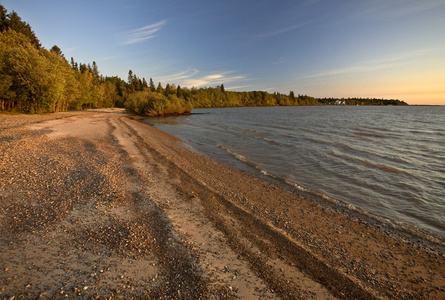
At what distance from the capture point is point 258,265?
5.20 m

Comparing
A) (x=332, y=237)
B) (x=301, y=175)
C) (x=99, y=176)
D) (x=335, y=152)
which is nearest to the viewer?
(x=332, y=237)

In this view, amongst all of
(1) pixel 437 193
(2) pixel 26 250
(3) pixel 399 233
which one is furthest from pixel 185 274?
(1) pixel 437 193

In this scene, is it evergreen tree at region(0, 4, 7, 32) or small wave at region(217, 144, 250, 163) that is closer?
small wave at region(217, 144, 250, 163)

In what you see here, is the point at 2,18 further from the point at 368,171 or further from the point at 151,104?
the point at 368,171

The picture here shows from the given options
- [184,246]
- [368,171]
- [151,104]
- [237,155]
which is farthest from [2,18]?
[368,171]

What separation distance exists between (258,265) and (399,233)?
19.8ft

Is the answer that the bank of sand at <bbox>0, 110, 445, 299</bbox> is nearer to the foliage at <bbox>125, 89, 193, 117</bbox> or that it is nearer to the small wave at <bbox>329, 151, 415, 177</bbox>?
the small wave at <bbox>329, 151, 415, 177</bbox>

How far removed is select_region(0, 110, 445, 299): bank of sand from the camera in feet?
14.6

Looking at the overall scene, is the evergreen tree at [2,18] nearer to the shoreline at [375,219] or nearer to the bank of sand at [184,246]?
the bank of sand at [184,246]

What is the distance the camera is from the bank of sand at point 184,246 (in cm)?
444

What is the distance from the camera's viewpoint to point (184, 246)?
5.72 meters

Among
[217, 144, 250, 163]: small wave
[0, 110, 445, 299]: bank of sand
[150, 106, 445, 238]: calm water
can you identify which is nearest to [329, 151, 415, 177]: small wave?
[150, 106, 445, 238]: calm water

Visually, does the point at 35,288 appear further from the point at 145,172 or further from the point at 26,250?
the point at 145,172

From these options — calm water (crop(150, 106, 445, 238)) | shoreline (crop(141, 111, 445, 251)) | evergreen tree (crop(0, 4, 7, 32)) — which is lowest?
shoreline (crop(141, 111, 445, 251))
